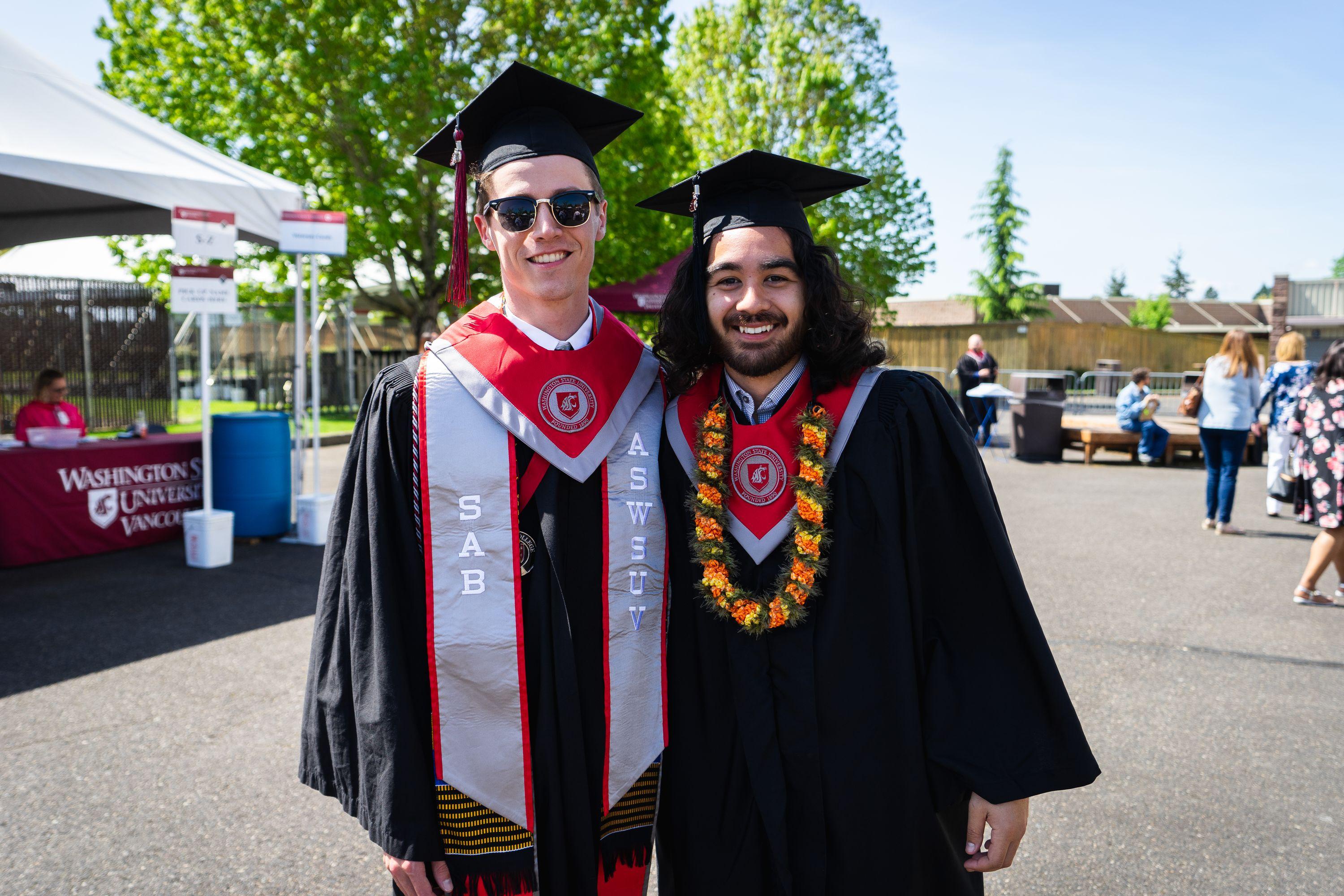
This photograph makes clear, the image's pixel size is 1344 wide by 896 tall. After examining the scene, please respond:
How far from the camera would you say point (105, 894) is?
2.50 metres

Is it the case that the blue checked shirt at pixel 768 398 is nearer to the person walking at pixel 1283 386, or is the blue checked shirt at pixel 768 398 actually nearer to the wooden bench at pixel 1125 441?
the person walking at pixel 1283 386

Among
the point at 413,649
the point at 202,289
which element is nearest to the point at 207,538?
the point at 202,289

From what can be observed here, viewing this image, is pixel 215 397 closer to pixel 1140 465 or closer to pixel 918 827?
pixel 1140 465

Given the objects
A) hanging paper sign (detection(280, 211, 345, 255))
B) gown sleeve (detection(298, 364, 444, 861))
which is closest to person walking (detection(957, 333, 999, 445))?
hanging paper sign (detection(280, 211, 345, 255))

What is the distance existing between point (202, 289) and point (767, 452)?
19.2 ft

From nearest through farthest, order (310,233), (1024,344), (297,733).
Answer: (297,733)
(310,233)
(1024,344)

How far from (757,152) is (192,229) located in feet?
18.2

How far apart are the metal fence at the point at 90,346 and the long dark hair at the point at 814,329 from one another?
1463 centimetres

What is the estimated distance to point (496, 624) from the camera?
65.4 inches

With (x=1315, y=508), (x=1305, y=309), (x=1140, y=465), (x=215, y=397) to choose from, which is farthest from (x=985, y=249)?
(x=1315, y=508)

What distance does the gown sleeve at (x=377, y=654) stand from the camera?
1.60 m

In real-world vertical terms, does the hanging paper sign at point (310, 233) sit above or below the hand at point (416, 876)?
above

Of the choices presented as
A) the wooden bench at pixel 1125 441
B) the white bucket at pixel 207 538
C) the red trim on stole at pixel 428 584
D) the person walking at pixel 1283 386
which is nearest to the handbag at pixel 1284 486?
the person walking at pixel 1283 386

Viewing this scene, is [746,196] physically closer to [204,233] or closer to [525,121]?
[525,121]
